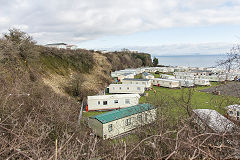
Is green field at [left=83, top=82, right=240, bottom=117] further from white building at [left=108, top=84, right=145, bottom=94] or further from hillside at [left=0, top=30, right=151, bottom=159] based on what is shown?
white building at [left=108, top=84, right=145, bottom=94]

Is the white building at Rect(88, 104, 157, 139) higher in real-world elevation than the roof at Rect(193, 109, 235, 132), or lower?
lower

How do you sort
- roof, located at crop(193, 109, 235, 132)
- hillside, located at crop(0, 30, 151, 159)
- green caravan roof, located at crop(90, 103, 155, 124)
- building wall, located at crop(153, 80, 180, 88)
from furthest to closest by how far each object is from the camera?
building wall, located at crop(153, 80, 180, 88)
green caravan roof, located at crop(90, 103, 155, 124)
roof, located at crop(193, 109, 235, 132)
hillside, located at crop(0, 30, 151, 159)

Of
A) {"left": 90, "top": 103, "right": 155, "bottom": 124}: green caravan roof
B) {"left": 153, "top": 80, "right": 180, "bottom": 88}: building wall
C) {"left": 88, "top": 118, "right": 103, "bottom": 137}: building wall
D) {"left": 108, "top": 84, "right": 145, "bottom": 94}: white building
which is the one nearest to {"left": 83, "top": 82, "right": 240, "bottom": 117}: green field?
{"left": 90, "top": 103, "right": 155, "bottom": 124}: green caravan roof

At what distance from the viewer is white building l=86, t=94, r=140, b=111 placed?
1666 centimetres

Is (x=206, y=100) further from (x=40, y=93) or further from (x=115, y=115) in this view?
(x=40, y=93)

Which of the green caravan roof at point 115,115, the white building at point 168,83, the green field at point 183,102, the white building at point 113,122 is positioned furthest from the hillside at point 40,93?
the white building at point 168,83

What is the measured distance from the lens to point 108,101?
17031 mm

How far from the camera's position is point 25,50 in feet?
57.4

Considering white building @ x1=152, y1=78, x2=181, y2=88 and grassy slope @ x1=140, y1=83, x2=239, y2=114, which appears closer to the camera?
grassy slope @ x1=140, y1=83, x2=239, y2=114

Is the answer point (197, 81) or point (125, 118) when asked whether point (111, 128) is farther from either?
point (197, 81)

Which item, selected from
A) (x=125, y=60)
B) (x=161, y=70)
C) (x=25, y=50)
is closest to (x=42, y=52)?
(x=25, y=50)

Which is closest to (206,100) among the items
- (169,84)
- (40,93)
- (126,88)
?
(169,84)

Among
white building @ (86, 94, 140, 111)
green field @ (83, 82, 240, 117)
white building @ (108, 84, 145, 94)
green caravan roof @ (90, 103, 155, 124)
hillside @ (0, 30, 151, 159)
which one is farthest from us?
white building @ (108, 84, 145, 94)

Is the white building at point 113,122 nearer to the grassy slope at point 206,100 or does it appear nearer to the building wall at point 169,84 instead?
the grassy slope at point 206,100
